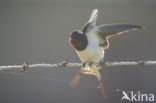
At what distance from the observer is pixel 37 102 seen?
10.7 ft

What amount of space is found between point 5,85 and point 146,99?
104 cm

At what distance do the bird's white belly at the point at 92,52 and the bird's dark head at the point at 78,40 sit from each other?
0.06ft

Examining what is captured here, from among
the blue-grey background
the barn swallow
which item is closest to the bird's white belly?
the barn swallow

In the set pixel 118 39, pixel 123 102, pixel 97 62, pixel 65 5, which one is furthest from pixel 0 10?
pixel 97 62

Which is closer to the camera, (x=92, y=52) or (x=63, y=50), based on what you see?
(x=92, y=52)

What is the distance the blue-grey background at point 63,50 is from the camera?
319 centimetres

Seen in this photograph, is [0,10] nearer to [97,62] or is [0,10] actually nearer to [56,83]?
[56,83]

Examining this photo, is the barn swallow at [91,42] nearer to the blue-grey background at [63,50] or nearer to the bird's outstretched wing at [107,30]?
the bird's outstretched wing at [107,30]

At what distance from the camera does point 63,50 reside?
3.20m

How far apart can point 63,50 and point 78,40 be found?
1837 mm

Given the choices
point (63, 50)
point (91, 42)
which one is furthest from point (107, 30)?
point (63, 50)

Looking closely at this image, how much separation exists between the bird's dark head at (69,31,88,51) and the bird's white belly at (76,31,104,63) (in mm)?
17

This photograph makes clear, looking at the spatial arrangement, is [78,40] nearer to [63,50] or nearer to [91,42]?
[91,42]

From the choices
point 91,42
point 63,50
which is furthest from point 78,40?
point 63,50
